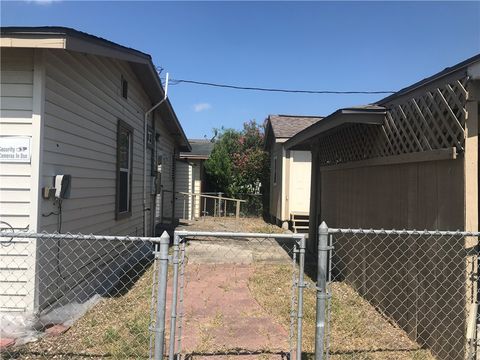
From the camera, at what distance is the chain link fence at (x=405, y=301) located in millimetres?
3656

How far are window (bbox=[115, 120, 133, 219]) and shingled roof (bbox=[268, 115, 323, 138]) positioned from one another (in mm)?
7759

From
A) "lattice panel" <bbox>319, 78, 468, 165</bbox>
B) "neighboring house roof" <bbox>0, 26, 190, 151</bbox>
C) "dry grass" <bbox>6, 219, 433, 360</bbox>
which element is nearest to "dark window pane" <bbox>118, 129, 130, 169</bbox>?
"neighboring house roof" <bbox>0, 26, 190, 151</bbox>

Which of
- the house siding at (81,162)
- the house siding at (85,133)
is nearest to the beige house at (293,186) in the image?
the house siding at (85,133)

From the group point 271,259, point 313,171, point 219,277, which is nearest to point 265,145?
point 313,171

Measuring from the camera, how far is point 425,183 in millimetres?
4418

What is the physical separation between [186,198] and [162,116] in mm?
6166

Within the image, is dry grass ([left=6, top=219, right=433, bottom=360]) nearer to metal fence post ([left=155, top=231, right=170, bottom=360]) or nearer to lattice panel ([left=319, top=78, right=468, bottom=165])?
metal fence post ([left=155, top=231, right=170, bottom=360])

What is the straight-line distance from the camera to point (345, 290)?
21.6 ft

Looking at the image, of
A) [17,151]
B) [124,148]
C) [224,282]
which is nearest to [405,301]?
[224,282]

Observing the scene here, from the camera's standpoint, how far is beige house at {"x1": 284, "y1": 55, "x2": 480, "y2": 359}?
3.72 metres

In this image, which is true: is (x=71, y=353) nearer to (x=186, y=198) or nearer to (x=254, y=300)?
(x=254, y=300)

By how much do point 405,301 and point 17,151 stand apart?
453 cm

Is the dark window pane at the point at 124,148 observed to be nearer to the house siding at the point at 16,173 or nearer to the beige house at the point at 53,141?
the beige house at the point at 53,141

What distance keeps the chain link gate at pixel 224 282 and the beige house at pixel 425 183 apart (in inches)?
48.9
